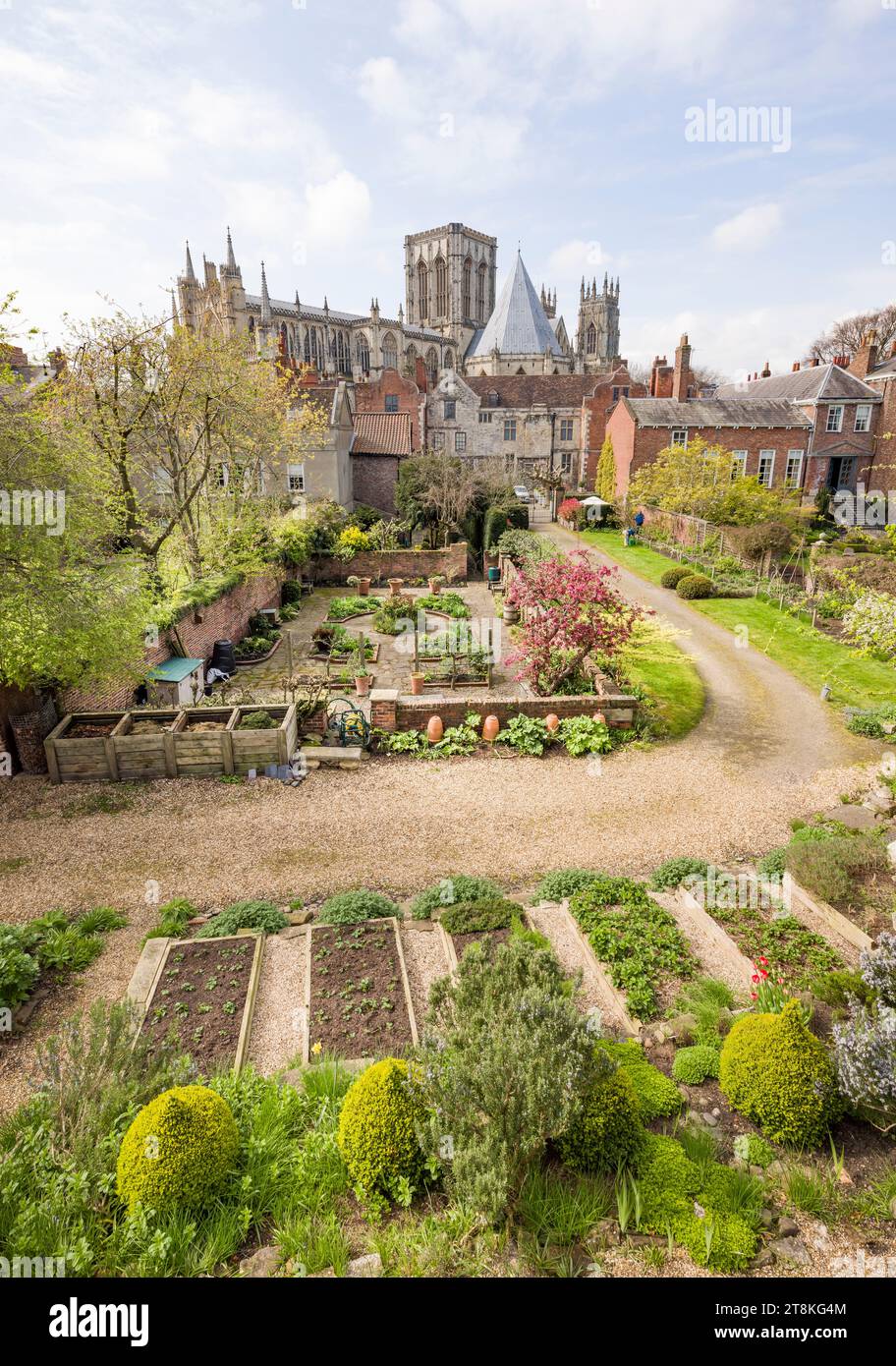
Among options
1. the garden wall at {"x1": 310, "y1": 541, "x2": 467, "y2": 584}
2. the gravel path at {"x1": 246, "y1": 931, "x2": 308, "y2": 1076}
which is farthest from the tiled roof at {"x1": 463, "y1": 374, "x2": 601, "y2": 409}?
the gravel path at {"x1": 246, "y1": 931, "x2": 308, "y2": 1076}

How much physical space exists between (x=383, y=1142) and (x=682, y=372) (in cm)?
4675

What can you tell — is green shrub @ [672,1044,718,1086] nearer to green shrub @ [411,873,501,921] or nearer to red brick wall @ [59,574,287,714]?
green shrub @ [411,873,501,921]

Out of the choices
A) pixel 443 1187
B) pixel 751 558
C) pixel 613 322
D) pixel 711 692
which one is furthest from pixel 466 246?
pixel 443 1187

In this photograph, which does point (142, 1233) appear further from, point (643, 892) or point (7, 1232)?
point (643, 892)

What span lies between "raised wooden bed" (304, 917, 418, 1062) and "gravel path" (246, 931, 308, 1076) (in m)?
0.14

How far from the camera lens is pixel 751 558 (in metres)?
30.5

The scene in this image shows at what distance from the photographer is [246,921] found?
8984 mm

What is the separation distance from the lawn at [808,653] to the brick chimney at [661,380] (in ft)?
72.6

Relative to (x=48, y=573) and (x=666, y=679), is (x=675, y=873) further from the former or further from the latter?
(x=48, y=573)

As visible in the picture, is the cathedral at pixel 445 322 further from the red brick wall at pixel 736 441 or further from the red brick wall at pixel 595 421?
the red brick wall at pixel 736 441

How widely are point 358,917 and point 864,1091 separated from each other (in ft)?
18.2

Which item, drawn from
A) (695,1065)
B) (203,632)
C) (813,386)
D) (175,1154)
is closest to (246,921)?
(175,1154)

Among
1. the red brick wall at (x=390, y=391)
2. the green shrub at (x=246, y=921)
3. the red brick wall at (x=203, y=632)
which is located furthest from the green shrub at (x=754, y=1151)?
the red brick wall at (x=390, y=391)

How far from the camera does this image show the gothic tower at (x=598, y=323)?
95.5m
